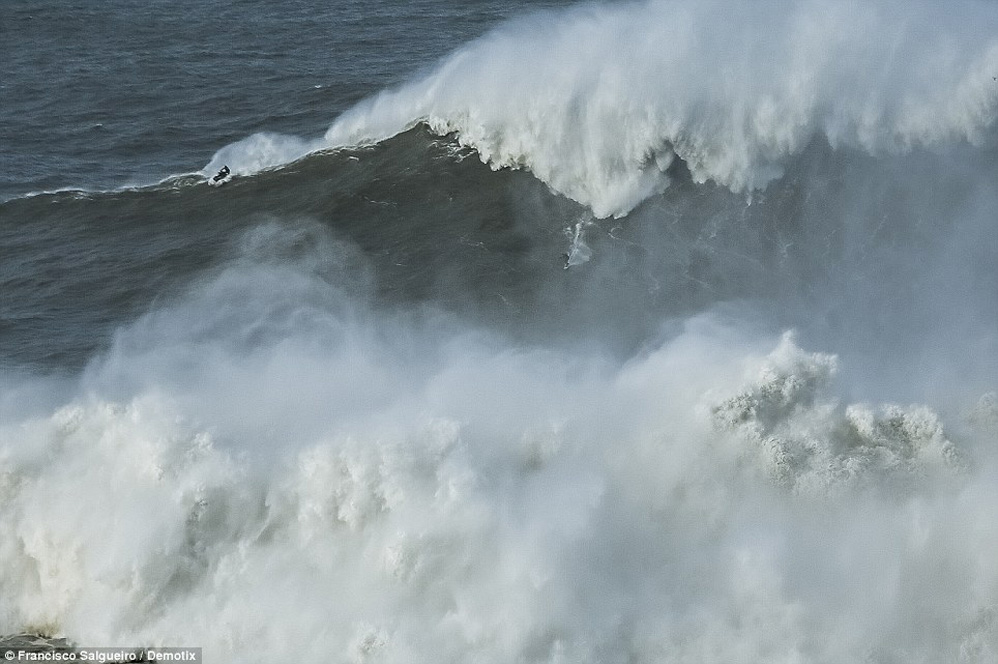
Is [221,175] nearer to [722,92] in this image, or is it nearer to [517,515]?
[722,92]

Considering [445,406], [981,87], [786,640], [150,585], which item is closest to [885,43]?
[981,87]

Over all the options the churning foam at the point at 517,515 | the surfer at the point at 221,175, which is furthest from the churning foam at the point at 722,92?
the churning foam at the point at 517,515

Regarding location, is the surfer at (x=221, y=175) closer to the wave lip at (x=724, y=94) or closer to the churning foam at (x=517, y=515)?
the wave lip at (x=724, y=94)

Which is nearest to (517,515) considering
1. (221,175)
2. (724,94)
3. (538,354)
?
(538,354)

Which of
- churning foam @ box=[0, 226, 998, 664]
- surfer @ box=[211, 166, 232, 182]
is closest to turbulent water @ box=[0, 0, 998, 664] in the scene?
churning foam @ box=[0, 226, 998, 664]

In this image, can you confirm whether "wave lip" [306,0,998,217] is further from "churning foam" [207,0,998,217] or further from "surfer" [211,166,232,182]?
"surfer" [211,166,232,182]

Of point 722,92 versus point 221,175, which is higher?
point 722,92
